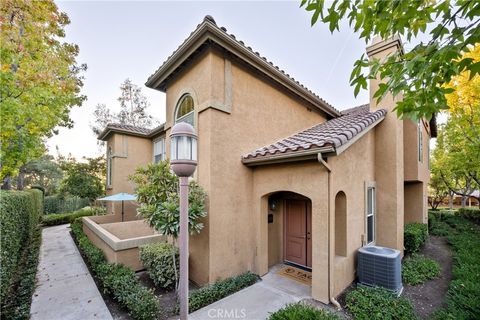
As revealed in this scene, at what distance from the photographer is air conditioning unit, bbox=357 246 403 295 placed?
6102 mm

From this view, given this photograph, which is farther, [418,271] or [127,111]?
[127,111]

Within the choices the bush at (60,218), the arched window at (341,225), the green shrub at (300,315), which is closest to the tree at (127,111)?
the bush at (60,218)

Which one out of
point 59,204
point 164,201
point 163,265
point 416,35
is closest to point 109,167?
point 59,204

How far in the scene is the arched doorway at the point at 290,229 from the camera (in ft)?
25.5

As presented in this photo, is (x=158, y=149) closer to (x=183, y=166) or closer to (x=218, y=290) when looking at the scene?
(x=218, y=290)

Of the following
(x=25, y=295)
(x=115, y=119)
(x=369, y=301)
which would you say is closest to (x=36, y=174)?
(x=115, y=119)

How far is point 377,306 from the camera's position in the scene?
203 inches

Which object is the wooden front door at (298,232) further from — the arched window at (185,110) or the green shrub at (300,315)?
the arched window at (185,110)

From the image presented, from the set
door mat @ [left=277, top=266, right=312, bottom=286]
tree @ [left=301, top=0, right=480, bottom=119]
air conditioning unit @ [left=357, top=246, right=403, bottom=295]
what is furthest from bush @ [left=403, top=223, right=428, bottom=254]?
tree @ [left=301, top=0, right=480, bottom=119]

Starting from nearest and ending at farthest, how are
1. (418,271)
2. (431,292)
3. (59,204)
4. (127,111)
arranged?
(431,292)
(418,271)
(59,204)
(127,111)

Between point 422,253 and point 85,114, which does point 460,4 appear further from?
point 85,114

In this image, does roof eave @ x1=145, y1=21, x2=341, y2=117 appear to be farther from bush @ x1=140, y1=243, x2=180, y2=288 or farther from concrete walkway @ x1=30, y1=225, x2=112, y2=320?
concrete walkway @ x1=30, y1=225, x2=112, y2=320

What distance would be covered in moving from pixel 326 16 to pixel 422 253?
37.0 feet

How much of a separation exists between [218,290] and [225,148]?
12.8 ft
